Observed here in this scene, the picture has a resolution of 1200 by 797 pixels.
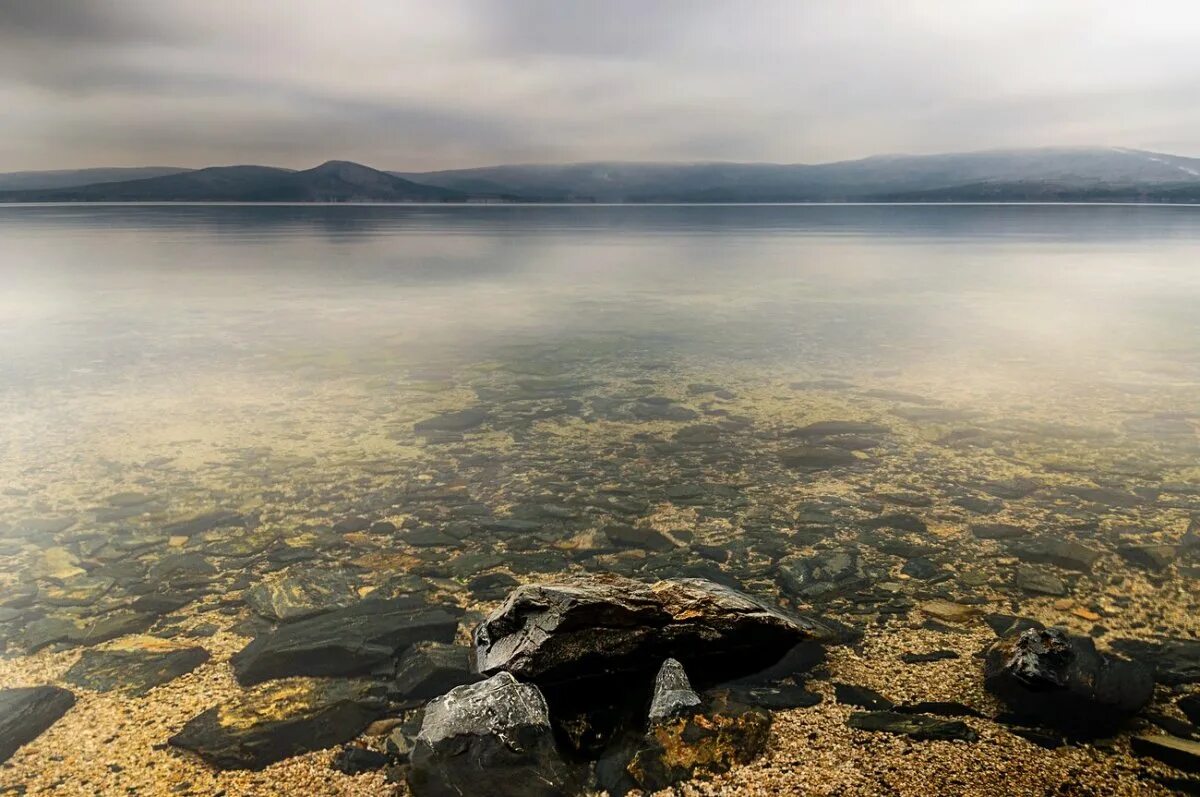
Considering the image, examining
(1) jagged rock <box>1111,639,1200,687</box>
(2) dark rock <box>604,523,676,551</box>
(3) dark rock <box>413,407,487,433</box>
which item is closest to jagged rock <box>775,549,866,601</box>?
(2) dark rock <box>604,523,676,551</box>

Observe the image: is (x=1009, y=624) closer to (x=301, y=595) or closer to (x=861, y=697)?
(x=861, y=697)

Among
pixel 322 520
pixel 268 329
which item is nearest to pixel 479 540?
pixel 322 520

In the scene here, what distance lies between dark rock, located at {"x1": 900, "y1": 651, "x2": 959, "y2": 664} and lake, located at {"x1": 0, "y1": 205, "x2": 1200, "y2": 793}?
4.3 inches

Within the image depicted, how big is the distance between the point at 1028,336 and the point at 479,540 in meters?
19.4

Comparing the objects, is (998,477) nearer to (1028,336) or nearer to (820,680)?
(820,680)

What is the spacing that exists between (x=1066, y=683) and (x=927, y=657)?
952 millimetres

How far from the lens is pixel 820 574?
25.9 ft

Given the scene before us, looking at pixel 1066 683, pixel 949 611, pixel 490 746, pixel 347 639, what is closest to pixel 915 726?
pixel 1066 683

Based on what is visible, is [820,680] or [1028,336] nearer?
[820,680]

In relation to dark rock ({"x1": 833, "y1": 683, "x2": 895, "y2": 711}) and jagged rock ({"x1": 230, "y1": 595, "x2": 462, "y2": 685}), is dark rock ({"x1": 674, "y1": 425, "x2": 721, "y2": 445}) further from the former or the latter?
dark rock ({"x1": 833, "y1": 683, "x2": 895, "y2": 711})

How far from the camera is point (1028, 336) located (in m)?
22.7

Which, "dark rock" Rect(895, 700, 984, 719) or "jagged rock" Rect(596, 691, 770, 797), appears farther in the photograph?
"dark rock" Rect(895, 700, 984, 719)

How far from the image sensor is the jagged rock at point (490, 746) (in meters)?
5.09

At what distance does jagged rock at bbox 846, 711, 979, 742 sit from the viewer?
5.48 metres
